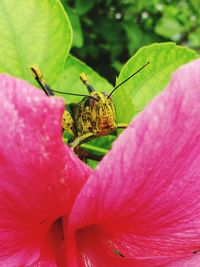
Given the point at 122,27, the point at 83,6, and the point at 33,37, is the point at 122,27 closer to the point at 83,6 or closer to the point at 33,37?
the point at 83,6

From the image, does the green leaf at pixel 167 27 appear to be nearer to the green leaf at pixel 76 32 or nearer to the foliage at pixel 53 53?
the green leaf at pixel 76 32

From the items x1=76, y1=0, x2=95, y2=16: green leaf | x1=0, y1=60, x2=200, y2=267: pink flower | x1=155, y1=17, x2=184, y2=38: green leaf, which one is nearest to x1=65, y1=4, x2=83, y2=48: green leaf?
x1=76, y1=0, x2=95, y2=16: green leaf

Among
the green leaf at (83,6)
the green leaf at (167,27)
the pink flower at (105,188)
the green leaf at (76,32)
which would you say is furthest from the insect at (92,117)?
the green leaf at (167,27)

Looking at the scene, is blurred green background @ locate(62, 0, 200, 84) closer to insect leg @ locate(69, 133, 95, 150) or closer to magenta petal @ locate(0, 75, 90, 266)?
insect leg @ locate(69, 133, 95, 150)

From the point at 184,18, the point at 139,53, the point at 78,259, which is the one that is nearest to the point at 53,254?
the point at 78,259

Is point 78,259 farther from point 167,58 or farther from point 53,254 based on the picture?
point 167,58

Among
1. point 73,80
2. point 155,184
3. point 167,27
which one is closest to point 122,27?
point 167,27
